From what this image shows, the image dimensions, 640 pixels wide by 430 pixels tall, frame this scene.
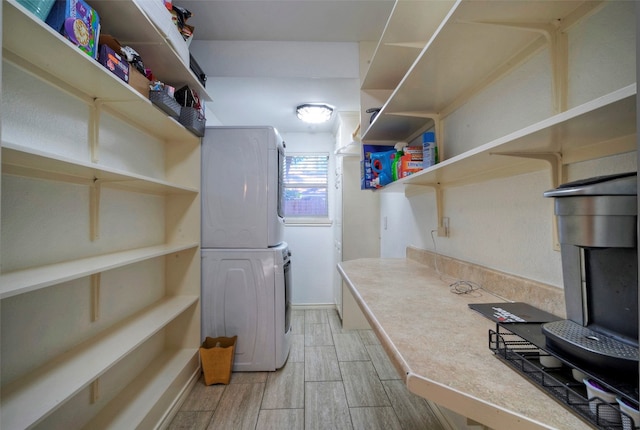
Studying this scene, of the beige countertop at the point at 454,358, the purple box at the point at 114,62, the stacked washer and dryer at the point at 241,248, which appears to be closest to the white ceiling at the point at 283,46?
the stacked washer and dryer at the point at 241,248

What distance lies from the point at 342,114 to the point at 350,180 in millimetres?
788

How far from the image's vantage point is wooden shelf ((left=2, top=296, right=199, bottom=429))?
0.85 m

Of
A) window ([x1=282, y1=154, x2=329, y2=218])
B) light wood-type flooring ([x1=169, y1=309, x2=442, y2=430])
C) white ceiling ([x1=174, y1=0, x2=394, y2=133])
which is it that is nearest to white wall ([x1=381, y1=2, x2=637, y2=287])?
light wood-type flooring ([x1=169, y1=309, x2=442, y2=430])

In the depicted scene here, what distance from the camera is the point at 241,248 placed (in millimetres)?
2117

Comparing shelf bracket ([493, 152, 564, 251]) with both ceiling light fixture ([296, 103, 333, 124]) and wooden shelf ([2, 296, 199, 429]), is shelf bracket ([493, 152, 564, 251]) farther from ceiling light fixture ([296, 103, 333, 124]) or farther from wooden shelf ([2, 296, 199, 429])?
ceiling light fixture ([296, 103, 333, 124])

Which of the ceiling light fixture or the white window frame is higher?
the ceiling light fixture

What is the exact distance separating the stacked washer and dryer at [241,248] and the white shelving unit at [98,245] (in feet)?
0.34

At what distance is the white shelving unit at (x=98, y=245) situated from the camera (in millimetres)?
939

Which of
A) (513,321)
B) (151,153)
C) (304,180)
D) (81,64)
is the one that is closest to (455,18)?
(513,321)

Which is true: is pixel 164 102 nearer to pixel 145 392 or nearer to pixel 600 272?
pixel 145 392

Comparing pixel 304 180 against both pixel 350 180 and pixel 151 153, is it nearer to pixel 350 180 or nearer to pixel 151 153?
pixel 350 180

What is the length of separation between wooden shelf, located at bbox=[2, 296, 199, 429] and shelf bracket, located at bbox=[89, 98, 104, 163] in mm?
901

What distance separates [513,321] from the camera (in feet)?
2.49

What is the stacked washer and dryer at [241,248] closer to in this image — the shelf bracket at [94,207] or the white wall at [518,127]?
the shelf bracket at [94,207]
